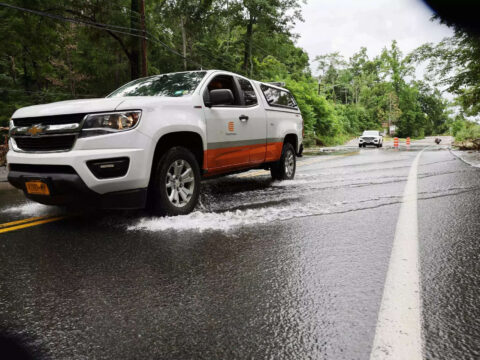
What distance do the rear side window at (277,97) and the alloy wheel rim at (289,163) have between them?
3.43 feet

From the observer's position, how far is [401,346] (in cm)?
184

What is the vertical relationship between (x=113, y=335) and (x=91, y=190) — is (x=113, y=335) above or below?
below

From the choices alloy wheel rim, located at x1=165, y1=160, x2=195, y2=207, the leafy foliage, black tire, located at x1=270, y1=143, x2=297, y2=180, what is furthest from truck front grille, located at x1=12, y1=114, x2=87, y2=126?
the leafy foliage

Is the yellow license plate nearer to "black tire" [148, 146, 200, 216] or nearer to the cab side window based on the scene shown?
"black tire" [148, 146, 200, 216]

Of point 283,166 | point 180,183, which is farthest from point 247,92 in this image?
point 180,183

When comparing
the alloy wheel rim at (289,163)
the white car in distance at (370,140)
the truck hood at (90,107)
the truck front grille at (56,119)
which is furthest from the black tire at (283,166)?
the white car in distance at (370,140)

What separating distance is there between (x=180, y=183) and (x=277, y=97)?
3595mm

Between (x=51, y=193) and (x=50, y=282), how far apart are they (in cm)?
150

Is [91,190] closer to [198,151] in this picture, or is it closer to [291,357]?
[198,151]

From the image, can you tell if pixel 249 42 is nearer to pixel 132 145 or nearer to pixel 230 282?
pixel 132 145

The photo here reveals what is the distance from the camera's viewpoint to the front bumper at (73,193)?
3.94 meters

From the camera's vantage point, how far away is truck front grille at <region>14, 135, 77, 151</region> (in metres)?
4.06

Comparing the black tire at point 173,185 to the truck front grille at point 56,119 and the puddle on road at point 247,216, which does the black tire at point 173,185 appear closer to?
the puddle on road at point 247,216

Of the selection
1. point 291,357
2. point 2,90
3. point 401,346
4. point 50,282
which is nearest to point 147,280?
point 50,282
